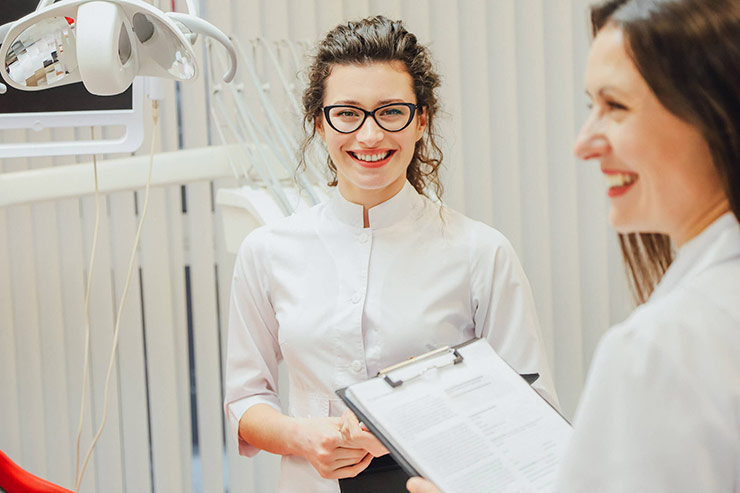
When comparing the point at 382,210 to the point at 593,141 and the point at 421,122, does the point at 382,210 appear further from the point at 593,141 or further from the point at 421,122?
the point at 593,141

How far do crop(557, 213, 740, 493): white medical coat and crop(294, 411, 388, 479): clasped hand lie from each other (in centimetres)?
69

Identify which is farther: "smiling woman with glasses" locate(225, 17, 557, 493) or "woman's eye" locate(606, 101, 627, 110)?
"smiling woman with glasses" locate(225, 17, 557, 493)

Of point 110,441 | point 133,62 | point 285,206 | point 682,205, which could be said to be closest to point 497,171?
point 285,206

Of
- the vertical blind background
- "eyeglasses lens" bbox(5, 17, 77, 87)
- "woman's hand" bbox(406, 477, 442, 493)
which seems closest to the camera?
"woman's hand" bbox(406, 477, 442, 493)

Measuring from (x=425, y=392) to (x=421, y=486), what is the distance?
0.58 ft

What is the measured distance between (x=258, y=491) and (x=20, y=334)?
37.1 inches

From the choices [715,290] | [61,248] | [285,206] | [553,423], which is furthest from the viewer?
[61,248]

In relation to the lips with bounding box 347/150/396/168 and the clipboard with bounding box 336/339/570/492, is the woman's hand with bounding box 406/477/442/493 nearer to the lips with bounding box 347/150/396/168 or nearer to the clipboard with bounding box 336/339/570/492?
the clipboard with bounding box 336/339/570/492

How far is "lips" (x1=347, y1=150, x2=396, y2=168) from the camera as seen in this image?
1509mm

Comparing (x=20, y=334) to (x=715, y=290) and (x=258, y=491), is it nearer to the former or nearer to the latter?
(x=258, y=491)

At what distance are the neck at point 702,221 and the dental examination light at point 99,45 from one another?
0.74m

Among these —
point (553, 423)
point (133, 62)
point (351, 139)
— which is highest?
point (133, 62)

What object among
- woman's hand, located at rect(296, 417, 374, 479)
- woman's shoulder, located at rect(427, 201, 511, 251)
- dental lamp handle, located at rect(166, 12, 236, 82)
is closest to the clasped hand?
woman's hand, located at rect(296, 417, 374, 479)

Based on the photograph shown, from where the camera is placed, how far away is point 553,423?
1.16 metres
